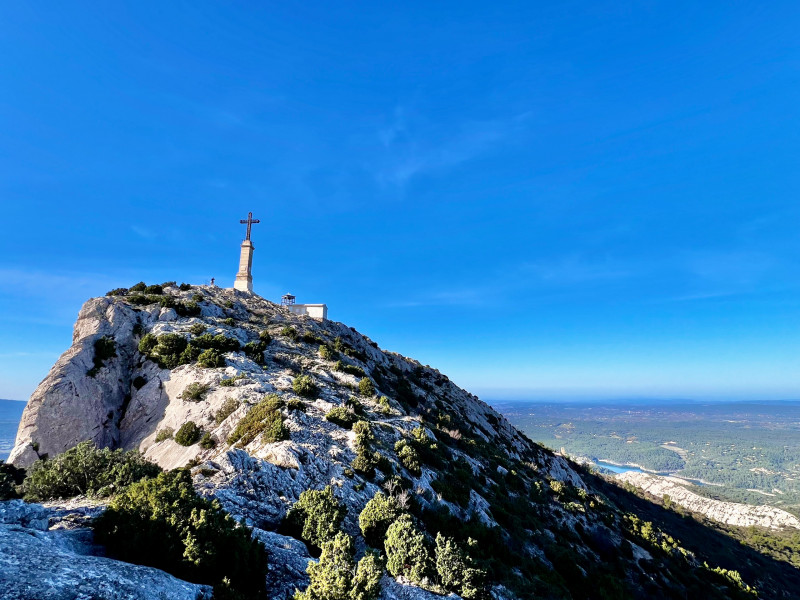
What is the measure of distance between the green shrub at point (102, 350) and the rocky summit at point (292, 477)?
0.45 feet

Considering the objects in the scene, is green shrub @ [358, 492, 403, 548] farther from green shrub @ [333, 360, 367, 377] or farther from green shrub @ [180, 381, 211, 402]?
green shrub @ [333, 360, 367, 377]

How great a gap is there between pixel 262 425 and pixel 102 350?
1897 cm

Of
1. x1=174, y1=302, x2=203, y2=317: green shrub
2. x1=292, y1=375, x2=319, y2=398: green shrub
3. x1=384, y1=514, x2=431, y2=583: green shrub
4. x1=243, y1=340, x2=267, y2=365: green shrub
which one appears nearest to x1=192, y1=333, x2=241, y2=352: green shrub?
x1=243, y1=340, x2=267, y2=365: green shrub

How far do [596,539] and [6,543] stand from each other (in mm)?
40540

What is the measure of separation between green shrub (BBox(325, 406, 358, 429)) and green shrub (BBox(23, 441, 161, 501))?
10.6 meters

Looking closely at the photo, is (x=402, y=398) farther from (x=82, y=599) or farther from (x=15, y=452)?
(x=82, y=599)

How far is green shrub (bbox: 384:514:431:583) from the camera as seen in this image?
12.8 meters

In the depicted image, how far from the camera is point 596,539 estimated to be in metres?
33.3

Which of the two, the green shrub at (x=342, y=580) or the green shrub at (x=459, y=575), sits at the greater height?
the green shrub at (x=342, y=580)

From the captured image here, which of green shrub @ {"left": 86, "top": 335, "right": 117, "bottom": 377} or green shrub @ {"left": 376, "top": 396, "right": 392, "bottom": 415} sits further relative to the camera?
green shrub @ {"left": 376, "top": 396, "right": 392, "bottom": 415}

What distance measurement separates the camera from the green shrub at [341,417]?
2391cm

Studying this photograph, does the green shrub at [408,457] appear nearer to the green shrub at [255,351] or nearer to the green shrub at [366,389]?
the green shrub at [366,389]

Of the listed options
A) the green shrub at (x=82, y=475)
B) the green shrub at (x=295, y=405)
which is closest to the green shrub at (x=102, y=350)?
the green shrub at (x=82, y=475)

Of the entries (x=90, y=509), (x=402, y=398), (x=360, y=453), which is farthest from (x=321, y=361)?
(x=90, y=509)
